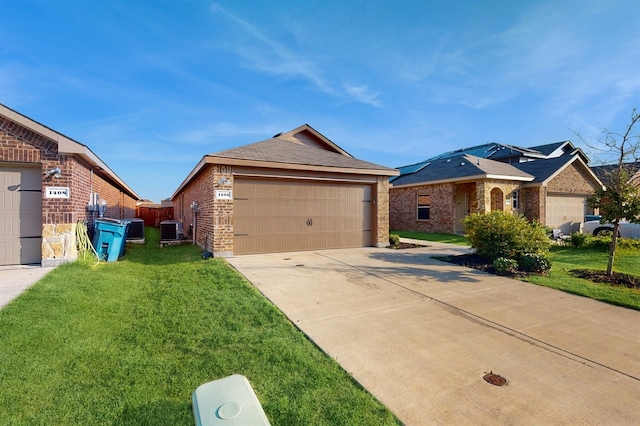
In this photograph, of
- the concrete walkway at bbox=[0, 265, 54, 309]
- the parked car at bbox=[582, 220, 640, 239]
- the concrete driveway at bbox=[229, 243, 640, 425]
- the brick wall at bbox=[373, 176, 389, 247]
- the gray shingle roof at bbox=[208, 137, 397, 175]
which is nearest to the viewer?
the concrete driveway at bbox=[229, 243, 640, 425]

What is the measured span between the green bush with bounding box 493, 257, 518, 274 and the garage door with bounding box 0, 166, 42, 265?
431 inches

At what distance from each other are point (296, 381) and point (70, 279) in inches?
210

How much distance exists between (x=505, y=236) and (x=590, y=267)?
2.45 meters

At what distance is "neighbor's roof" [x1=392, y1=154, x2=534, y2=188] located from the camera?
1529 cm

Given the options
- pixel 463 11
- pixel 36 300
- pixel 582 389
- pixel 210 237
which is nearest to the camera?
pixel 582 389

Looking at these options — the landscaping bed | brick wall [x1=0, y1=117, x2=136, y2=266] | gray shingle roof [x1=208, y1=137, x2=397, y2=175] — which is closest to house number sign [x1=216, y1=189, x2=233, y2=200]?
gray shingle roof [x1=208, y1=137, x2=397, y2=175]

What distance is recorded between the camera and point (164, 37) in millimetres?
8602

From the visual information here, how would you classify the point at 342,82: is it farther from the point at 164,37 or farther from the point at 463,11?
the point at 164,37

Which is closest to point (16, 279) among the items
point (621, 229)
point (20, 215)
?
point (20, 215)

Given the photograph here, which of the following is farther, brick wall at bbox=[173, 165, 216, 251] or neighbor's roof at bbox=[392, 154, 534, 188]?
neighbor's roof at bbox=[392, 154, 534, 188]

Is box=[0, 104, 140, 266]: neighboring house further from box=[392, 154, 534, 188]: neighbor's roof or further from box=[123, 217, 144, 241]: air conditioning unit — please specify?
box=[392, 154, 534, 188]: neighbor's roof

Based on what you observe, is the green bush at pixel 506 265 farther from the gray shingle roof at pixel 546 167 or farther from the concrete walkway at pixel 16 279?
the gray shingle roof at pixel 546 167

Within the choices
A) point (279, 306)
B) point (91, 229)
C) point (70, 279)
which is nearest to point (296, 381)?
point (279, 306)

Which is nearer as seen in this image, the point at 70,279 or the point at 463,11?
the point at 70,279
